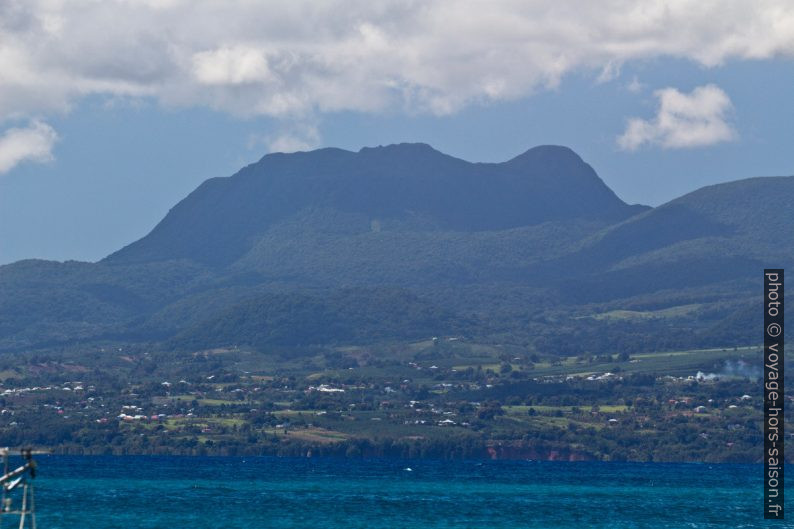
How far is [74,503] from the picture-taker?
15225 cm

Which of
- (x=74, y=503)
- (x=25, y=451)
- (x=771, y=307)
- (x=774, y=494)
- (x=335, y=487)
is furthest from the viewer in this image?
(x=335, y=487)

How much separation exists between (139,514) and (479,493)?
158ft

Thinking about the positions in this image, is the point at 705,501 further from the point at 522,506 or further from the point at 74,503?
the point at 74,503

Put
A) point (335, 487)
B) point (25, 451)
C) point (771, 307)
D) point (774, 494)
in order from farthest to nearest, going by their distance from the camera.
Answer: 1. point (335, 487)
2. point (774, 494)
3. point (771, 307)
4. point (25, 451)

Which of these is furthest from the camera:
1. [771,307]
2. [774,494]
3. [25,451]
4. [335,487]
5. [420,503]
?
[335,487]

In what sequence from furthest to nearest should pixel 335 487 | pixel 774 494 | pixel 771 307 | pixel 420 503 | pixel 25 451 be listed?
pixel 335 487
pixel 774 494
pixel 420 503
pixel 771 307
pixel 25 451

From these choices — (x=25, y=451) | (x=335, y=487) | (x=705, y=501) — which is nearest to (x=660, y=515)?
(x=705, y=501)

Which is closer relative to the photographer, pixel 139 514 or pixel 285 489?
pixel 139 514

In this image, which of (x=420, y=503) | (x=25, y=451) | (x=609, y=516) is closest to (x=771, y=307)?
(x=609, y=516)

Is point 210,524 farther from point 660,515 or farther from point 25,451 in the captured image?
point 25,451

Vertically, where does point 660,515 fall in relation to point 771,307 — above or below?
below

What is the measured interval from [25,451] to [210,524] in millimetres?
70992

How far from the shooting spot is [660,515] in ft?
514

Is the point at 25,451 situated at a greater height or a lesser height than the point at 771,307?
lesser
